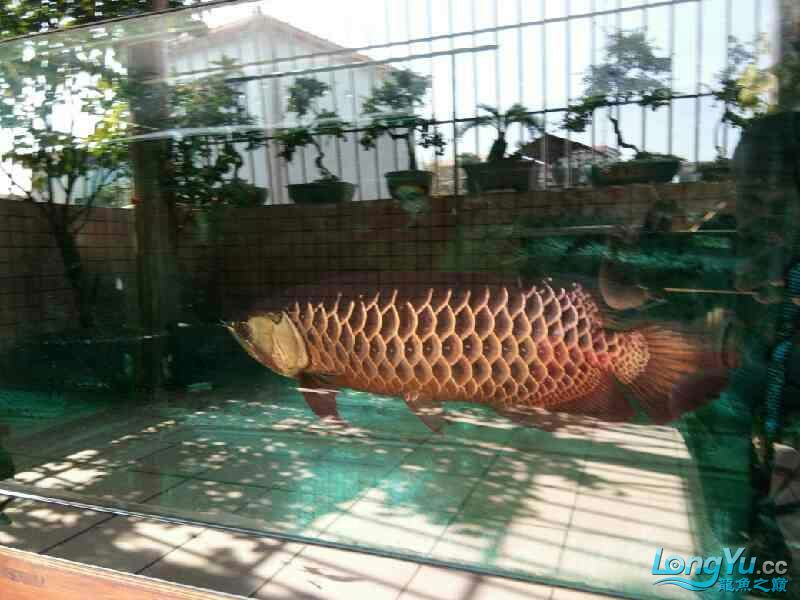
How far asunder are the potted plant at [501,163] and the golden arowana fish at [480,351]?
0.30 meters

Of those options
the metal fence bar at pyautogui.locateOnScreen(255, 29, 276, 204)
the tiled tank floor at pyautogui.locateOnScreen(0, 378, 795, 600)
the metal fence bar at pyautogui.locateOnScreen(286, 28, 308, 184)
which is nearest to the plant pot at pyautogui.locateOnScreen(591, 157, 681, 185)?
the tiled tank floor at pyautogui.locateOnScreen(0, 378, 795, 600)

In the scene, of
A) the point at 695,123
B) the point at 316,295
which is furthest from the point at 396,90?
the point at 695,123

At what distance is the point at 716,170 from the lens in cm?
160

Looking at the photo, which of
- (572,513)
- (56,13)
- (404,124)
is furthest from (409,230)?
(56,13)

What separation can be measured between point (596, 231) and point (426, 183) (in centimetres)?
53

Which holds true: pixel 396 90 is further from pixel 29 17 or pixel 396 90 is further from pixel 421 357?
pixel 29 17

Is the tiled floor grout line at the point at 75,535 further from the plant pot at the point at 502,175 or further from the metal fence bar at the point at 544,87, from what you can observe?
the metal fence bar at the point at 544,87

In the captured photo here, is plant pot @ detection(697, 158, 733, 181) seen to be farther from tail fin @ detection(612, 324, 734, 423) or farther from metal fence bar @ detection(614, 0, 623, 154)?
tail fin @ detection(612, 324, 734, 423)

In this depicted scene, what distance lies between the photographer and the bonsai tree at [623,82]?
1.67m

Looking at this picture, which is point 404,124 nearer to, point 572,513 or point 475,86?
point 475,86

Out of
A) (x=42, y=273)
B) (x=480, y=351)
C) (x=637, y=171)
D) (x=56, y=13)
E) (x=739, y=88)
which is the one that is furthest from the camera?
(x=56, y=13)

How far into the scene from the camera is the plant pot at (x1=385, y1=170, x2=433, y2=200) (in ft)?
6.39

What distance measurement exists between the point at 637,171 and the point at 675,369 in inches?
21.5

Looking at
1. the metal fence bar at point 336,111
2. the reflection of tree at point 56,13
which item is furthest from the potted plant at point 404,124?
the reflection of tree at point 56,13
